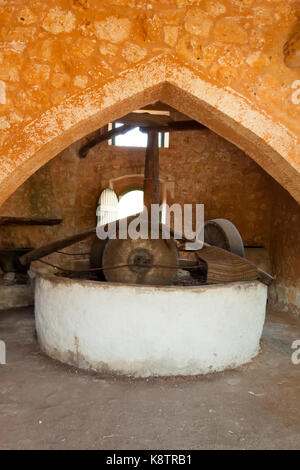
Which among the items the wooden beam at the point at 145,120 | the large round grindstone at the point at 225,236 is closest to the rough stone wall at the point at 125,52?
the large round grindstone at the point at 225,236

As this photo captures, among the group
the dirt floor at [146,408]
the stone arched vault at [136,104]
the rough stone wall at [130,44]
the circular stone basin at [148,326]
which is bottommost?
→ the dirt floor at [146,408]

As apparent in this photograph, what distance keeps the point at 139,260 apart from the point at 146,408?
1609mm

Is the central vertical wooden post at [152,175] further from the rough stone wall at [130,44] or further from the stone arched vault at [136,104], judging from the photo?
the rough stone wall at [130,44]

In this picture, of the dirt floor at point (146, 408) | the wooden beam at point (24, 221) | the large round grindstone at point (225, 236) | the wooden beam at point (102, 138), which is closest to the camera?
the dirt floor at point (146, 408)

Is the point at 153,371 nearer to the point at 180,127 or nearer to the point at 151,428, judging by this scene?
the point at 151,428

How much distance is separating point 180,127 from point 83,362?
428 centimetres

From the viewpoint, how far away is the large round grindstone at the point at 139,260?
4.09 m

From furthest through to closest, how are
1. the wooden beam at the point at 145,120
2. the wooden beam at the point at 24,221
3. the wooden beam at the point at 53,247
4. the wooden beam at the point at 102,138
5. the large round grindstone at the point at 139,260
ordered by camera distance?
1. the wooden beam at the point at 102,138
2. the wooden beam at the point at 24,221
3. the wooden beam at the point at 145,120
4. the wooden beam at the point at 53,247
5. the large round grindstone at the point at 139,260

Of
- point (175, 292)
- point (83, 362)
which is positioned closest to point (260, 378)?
point (175, 292)

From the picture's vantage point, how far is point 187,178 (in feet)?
30.1

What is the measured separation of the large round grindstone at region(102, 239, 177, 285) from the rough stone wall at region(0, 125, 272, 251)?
4.29 metres

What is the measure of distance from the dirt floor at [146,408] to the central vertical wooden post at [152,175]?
345 centimetres

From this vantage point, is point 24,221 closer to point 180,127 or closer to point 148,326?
point 180,127

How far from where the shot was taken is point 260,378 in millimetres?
3488
